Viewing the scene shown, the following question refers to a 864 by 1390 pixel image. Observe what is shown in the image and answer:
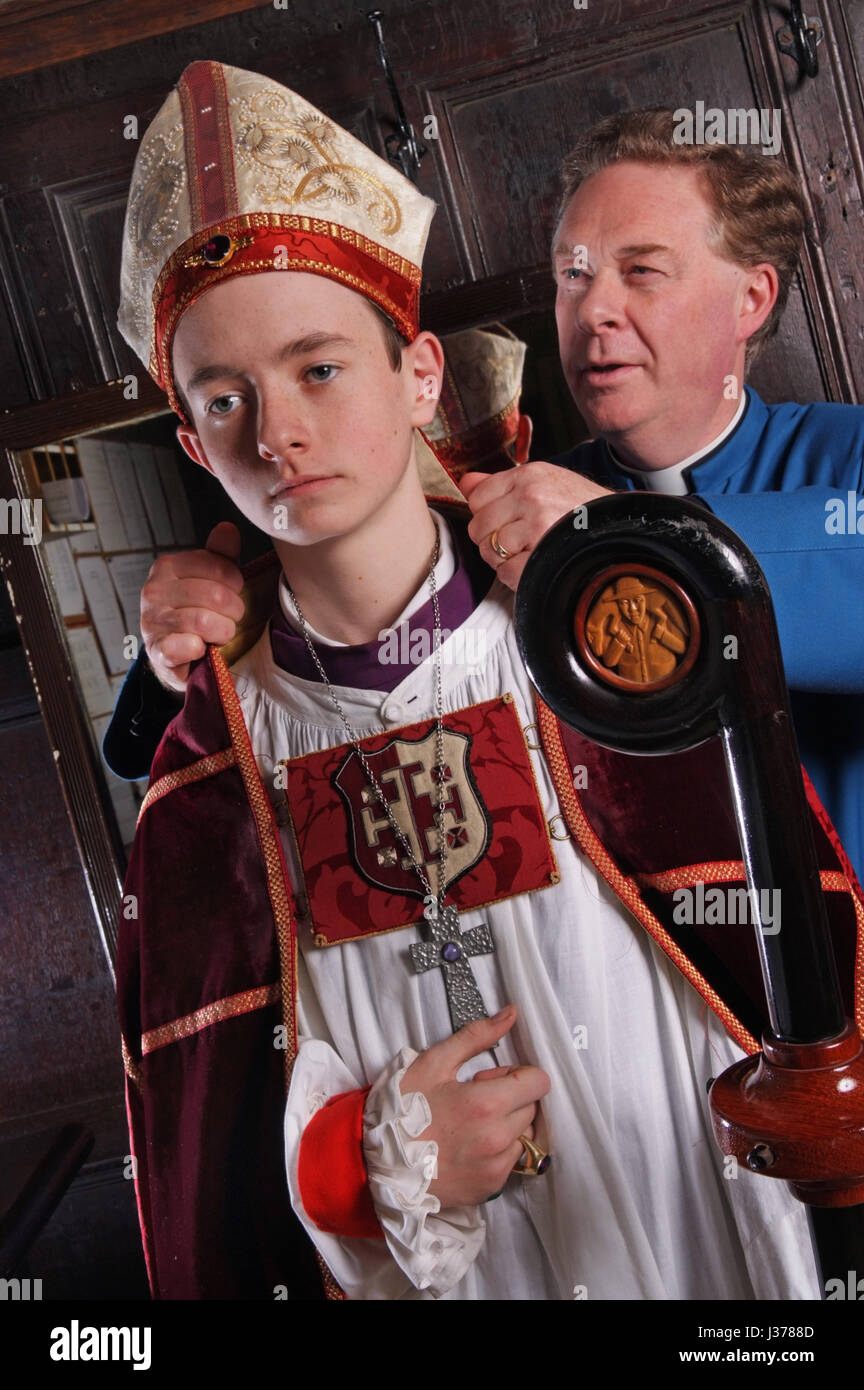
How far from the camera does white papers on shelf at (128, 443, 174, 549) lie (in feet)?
4.54

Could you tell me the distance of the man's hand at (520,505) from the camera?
0.92 meters

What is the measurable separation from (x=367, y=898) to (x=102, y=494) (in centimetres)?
67

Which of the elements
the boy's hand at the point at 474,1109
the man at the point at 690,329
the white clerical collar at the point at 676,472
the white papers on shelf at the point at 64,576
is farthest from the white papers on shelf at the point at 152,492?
the boy's hand at the point at 474,1109

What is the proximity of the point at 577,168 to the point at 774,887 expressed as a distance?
885mm

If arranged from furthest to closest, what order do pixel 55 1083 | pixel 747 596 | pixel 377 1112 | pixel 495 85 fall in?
pixel 55 1083 < pixel 495 85 < pixel 377 1112 < pixel 747 596

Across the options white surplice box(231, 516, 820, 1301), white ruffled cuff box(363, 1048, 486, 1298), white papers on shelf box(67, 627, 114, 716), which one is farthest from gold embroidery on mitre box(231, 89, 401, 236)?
white ruffled cuff box(363, 1048, 486, 1298)

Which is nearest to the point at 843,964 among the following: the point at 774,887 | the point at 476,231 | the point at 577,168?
the point at 774,887

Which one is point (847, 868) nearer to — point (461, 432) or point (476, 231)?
point (461, 432)

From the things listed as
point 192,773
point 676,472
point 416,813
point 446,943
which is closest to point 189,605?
point 192,773

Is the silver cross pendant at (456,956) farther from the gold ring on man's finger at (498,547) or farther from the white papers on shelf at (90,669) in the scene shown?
the white papers on shelf at (90,669)

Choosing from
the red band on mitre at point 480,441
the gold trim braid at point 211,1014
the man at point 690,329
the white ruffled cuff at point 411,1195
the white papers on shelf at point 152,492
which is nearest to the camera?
the white ruffled cuff at point 411,1195

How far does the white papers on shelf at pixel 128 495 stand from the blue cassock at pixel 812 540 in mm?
523

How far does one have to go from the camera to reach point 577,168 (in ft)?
3.95

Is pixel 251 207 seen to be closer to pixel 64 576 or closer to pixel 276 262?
pixel 276 262
